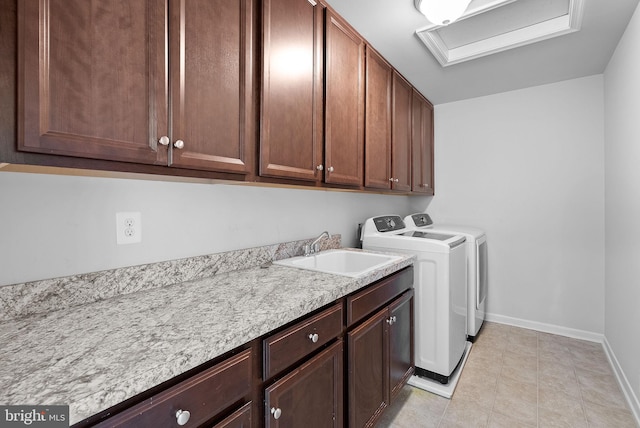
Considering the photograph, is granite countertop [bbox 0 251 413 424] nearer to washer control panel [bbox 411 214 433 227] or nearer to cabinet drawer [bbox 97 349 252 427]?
cabinet drawer [bbox 97 349 252 427]

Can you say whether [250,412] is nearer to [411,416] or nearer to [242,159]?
[242,159]

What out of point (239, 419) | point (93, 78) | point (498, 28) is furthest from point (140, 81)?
point (498, 28)

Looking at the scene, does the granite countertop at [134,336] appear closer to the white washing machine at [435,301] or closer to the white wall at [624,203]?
the white washing machine at [435,301]

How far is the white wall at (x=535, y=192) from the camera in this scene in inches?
103

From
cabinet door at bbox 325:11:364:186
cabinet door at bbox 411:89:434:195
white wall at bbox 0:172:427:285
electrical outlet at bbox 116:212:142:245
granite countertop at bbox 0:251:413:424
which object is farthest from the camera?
cabinet door at bbox 411:89:434:195

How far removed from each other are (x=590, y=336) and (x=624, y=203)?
1405 millimetres

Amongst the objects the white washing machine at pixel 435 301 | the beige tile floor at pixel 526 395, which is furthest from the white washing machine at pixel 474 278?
the white washing machine at pixel 435 301

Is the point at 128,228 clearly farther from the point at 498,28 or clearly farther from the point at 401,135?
the point at 498,28

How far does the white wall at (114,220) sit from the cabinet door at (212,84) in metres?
0.34

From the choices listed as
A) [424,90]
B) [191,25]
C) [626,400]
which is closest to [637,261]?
[626,400]

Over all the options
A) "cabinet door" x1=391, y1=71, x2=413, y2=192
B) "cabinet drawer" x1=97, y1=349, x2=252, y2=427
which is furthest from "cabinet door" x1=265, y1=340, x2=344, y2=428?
"cabinet door" x1=391, y1=71, x2=413, y2=192

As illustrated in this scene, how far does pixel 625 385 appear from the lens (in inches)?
74.5

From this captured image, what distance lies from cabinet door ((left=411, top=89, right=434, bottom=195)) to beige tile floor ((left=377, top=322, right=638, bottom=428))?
1.56 m

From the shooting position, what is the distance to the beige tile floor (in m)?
1.71
